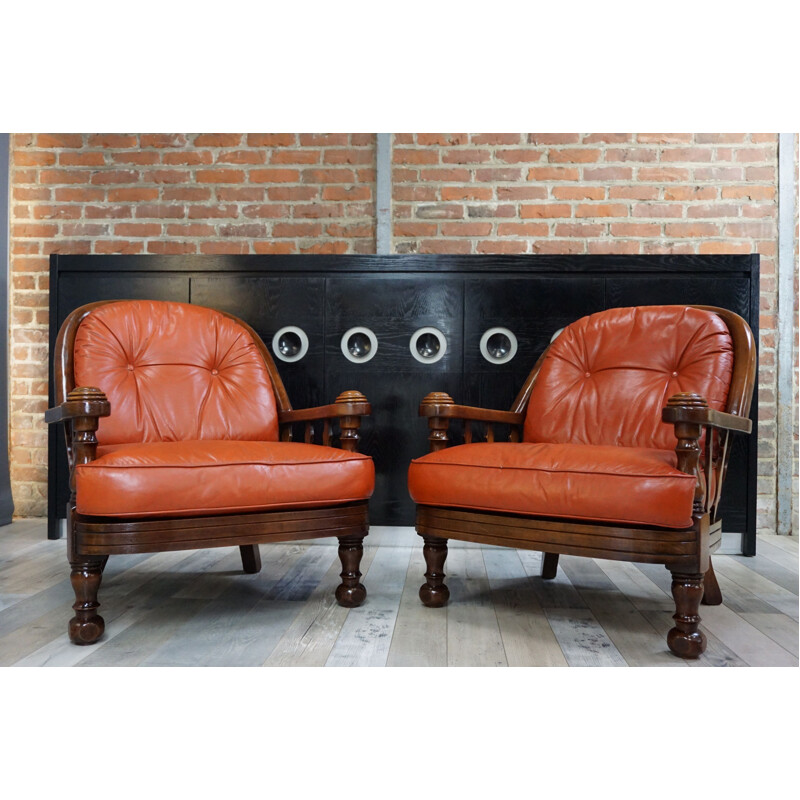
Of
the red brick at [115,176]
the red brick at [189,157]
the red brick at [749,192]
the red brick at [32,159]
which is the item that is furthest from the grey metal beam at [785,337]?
the red brick at [32,159]

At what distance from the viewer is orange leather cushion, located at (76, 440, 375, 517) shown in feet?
5.13

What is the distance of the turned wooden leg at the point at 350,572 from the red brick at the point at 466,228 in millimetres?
2021

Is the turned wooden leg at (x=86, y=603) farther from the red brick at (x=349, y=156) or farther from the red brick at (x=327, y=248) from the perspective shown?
the red brick at (x=349, y=156)

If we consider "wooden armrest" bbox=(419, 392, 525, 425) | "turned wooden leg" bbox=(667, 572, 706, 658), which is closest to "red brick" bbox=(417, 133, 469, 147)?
"wooden armrest" bbox=(419, 392, 525, 425)

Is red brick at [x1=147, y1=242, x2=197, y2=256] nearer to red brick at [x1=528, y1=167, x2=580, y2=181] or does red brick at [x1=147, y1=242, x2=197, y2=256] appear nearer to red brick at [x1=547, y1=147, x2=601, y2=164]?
red brick at [x1=528, y1=167, x2=580, y2=181]

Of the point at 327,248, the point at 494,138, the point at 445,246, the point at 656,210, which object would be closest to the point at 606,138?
the point at 656,210

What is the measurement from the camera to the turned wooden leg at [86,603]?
158cm

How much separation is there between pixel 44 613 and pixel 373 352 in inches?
60.7

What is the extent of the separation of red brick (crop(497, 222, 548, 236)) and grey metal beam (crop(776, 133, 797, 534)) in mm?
1146

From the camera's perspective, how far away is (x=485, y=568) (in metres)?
2.42

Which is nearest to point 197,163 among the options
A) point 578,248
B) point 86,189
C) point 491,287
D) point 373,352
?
point 86,189

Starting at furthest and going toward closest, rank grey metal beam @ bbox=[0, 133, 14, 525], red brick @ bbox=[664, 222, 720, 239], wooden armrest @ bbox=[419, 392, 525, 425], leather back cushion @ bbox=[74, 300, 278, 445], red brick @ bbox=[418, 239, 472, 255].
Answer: red brick @ bbox=[418, 239, 472, 255], red brick @ bbox=[664, 222, 720, 239], grey metal beam @ bbox=[0, 133, 14, 525], leather back cushion @ bbox=[74, 300, 278, 445], wooden armrest @ bbox=[419, 392, 525, 425]

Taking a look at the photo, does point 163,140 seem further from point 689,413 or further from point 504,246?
point 689,413
